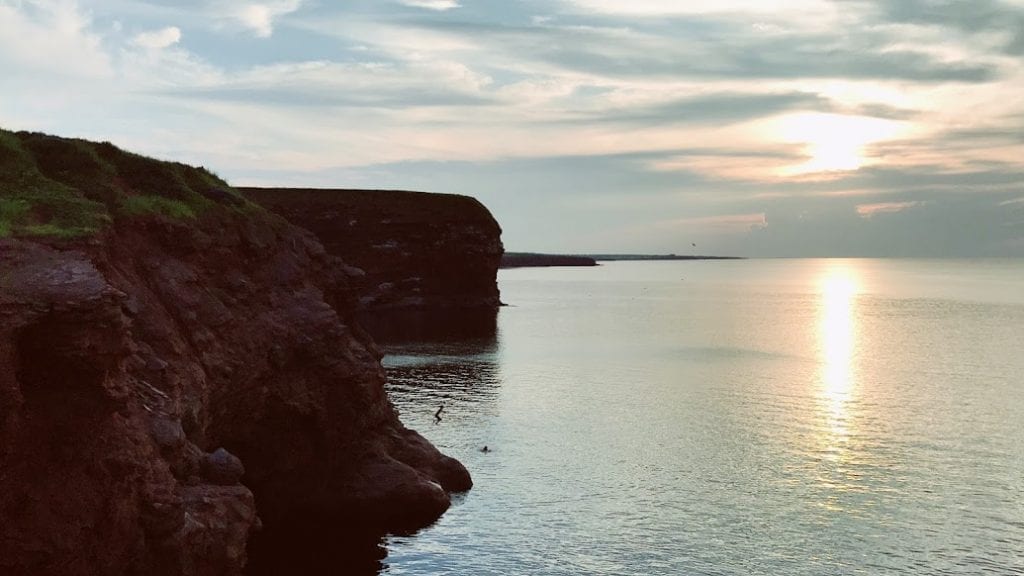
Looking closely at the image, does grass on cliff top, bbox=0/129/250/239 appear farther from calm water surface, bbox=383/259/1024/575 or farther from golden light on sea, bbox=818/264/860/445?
golden light on sea, bbox=818/264/860/445

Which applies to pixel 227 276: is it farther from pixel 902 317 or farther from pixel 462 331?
pixel 902 317

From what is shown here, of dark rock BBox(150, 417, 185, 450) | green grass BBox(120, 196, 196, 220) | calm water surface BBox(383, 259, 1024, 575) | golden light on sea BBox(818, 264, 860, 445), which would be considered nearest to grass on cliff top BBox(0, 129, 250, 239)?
green grass BBox(120, 196, 196, 220)

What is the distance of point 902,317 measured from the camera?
569 feet

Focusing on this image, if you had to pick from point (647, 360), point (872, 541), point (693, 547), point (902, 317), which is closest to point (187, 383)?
point (693, 547)

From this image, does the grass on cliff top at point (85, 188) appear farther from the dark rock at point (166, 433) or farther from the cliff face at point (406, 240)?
the cliff face at point (406, 240)

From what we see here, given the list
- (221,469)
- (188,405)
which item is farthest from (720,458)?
(188,405)

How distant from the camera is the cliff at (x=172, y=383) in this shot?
22594mm

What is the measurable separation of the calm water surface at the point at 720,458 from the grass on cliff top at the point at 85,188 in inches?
633

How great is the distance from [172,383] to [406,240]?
445ft

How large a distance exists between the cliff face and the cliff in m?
115

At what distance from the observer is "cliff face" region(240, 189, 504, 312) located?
521 ft

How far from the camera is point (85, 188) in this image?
3247 centimetres

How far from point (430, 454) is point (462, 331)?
8601 centimetres

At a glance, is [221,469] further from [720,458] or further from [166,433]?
[720,458]
